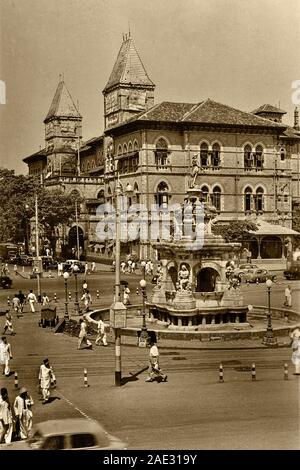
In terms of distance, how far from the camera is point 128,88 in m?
87.1

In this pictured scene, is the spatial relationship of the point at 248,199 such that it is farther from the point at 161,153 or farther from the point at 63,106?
the point at 63,106

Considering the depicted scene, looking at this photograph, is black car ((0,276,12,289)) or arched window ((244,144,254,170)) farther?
arched window ((244,144,254,170))

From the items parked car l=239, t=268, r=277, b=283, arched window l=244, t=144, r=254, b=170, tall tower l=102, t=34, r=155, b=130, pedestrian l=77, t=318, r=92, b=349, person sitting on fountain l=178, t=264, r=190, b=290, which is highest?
tall tower l=102, t=34, r=155, b=130

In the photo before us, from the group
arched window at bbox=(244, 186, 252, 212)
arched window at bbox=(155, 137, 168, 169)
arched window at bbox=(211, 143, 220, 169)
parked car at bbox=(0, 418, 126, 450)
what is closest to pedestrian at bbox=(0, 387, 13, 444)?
parked car at bbox=(0, 418, 126, 450)

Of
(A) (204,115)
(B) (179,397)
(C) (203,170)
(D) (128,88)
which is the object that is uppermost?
(D) (128,88)

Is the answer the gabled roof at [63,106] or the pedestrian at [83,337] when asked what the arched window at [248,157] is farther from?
the pedestrian at [83,337]

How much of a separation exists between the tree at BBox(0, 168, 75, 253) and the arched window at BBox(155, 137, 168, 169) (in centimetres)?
1109

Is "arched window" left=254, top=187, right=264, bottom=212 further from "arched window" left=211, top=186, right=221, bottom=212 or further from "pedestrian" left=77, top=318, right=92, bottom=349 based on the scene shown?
"pedestrian" left=77, top=318, right=92, bottom=349

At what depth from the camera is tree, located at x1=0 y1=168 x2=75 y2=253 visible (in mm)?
71812

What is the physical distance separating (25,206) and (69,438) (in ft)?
191

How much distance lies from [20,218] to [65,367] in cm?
4991

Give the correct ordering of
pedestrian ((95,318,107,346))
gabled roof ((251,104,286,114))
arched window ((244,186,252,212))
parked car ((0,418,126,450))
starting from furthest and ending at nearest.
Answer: gabled roof ((251,104,286,114)) → arched window ((244,186,252,212)) → pedestrian ((95,318,107,346)) → parked car ((0,418,126,450))

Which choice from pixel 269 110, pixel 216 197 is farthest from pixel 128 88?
pixel 216 197
